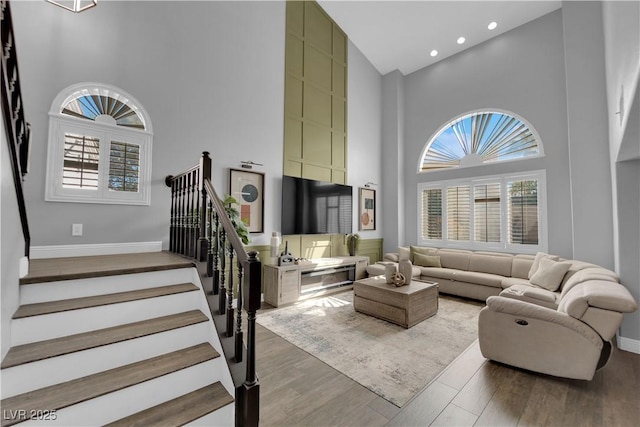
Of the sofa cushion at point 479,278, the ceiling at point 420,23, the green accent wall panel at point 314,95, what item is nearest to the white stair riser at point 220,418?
the green accent wall panel at point 314,95

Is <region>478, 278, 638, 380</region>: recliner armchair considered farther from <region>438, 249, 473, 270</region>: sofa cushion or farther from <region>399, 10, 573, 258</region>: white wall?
<region>399, 10, 573, 258</region>: white wall

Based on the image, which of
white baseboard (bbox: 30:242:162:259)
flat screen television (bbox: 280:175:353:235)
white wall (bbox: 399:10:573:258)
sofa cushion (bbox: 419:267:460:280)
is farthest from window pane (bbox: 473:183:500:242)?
white baseboard (bbox: 30:242:162:259)

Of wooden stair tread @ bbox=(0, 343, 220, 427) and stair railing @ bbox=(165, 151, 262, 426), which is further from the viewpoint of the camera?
stair railing @ bbox=(165, 151, 262, 426)

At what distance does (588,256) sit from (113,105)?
6893 mm

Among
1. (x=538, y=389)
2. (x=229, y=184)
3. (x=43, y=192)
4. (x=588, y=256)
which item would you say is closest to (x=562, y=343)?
(x=538, y=389)

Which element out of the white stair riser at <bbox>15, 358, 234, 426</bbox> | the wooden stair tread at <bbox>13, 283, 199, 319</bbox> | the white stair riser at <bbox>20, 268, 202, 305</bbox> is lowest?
the white stair riser at <bbox>15, 358, 234, 426</bbox>

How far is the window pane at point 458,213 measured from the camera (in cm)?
588

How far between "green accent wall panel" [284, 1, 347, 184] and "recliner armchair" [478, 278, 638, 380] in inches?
154

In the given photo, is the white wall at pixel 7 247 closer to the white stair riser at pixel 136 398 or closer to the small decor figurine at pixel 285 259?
the white stair riser at pixel 136 398

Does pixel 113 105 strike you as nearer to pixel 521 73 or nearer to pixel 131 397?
pixel 131 397

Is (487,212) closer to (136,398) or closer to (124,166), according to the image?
(136,398)

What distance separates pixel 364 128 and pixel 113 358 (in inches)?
248

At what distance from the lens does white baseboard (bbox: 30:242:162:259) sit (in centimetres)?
284

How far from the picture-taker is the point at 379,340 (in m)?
3.15
